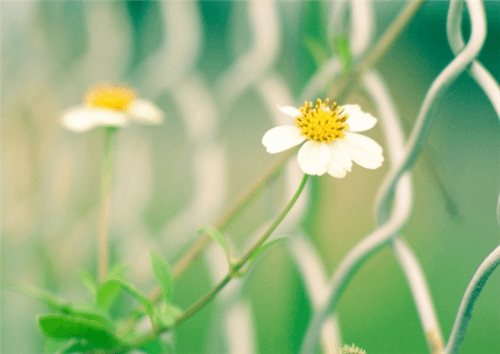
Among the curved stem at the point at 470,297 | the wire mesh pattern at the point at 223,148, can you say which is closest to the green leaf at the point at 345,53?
the wire mesh pattern at the point at 223,148

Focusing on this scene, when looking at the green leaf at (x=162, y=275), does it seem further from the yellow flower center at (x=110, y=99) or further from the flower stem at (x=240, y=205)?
the yellow flower center at (x=110, y=99)

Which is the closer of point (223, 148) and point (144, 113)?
point (144, 113)

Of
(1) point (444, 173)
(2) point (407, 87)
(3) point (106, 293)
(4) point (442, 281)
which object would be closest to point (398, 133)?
(1) point (444, 173)

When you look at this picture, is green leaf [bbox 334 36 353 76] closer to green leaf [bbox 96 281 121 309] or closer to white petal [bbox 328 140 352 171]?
white petal [bbox 328 140 352 171]

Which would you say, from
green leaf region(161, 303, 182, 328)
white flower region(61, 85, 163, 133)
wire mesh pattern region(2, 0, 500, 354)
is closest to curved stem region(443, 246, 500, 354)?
wire mesh pattern region(2, 0, 500, 354)

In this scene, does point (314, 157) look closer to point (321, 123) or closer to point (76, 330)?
point (321, 123)

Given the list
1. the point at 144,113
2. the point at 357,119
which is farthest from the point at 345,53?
the point at 144,113
